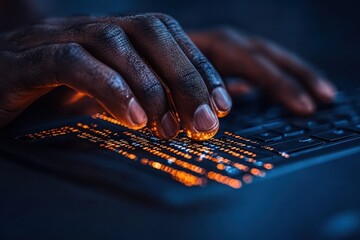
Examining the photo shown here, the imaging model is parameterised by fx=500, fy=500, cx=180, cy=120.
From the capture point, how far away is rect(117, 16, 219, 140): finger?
24.5 inches

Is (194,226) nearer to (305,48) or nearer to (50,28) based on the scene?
(50,28)

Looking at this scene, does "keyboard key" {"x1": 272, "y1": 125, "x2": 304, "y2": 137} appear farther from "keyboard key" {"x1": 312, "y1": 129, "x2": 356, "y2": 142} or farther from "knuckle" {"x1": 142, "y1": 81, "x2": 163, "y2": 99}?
"knuckle" {"x1": 142, "y1": 81, "x2": 163, "y2": 99}

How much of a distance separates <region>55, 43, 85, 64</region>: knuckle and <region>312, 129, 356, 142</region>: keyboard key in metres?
0.32

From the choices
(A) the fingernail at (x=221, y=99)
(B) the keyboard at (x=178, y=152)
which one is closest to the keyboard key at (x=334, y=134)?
(B) the keyboard at (x=178, y=152)

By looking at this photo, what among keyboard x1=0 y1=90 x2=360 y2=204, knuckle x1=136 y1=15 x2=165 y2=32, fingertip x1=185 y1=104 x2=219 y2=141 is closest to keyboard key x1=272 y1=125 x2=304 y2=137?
keyboard x1=0 y1=90 x2=360 y2=204

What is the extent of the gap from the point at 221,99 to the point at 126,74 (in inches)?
5.5

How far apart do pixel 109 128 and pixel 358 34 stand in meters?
1.36

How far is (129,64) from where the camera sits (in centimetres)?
63

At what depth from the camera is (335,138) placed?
0.64 m

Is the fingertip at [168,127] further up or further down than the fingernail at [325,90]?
further down

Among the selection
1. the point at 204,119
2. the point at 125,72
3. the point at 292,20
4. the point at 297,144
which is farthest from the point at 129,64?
the point at 292,20

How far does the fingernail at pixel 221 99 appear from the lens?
681 mm

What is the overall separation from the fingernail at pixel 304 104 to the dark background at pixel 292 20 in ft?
2.64

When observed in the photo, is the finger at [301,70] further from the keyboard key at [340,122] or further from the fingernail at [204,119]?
the fingernail at [204,119]
